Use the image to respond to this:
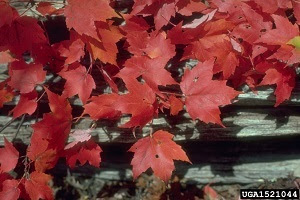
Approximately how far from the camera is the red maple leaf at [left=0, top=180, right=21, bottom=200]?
5.54 ft

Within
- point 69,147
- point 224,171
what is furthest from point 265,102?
point 69,147

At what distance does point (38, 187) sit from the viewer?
175cm

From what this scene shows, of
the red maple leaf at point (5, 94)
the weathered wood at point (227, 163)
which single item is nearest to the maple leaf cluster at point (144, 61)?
the red maple leaf at point (5, 94)

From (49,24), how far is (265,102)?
1279 mm

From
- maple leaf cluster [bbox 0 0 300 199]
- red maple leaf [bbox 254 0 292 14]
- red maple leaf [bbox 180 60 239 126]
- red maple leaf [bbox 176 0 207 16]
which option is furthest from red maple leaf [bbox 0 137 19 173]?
red maple leaf [bbox 254 0 292 14]

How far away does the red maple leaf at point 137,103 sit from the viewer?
144 cm

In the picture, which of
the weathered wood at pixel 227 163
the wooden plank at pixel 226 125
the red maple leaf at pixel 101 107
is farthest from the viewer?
the weathered wood at pixel 227 163

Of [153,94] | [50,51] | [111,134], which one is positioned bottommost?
[111,134]

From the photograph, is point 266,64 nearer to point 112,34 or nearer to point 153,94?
point 153,94

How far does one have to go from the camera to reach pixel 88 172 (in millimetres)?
2455

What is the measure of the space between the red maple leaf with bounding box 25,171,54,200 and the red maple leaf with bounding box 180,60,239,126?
0.86 m

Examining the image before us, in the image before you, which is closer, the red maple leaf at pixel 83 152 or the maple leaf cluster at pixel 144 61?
the maple leaf cluster at pixel 144 61

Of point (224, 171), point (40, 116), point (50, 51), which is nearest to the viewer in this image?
point (50, 51)

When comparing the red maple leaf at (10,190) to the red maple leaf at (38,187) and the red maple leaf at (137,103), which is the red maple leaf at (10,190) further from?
the red maple leaf at (137,103)
